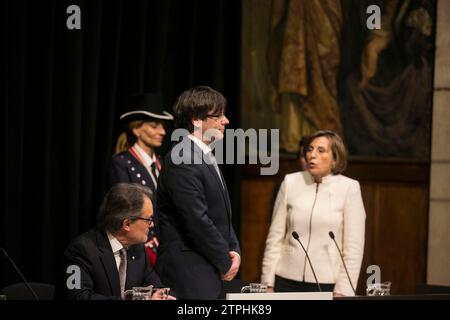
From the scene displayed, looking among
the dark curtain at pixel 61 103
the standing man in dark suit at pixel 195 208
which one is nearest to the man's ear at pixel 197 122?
the standing man in dark suit at pixel 195 208

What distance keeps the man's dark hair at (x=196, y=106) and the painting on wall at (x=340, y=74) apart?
258 centimetres

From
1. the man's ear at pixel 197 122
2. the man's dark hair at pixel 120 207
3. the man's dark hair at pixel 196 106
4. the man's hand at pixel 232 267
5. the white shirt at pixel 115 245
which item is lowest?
the man's hand at pixel 232 267

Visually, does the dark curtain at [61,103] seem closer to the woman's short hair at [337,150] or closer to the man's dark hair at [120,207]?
the man's dark hair at [120,207]

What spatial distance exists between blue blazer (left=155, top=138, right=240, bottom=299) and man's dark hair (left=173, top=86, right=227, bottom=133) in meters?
0.11

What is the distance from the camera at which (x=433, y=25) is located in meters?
6.00

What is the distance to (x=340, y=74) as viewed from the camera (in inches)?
245

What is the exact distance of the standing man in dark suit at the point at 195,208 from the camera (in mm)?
3529

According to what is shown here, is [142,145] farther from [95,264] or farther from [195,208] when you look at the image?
[95,264]

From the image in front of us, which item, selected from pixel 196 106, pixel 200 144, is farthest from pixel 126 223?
pixel 196 106

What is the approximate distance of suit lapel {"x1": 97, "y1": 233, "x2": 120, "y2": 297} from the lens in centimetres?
323

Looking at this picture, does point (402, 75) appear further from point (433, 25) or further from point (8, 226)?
point (8, 226)

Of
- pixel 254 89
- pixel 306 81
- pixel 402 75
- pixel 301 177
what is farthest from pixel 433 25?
pixel 301 177

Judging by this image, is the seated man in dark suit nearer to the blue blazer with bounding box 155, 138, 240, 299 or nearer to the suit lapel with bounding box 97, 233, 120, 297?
the suit lapel with bounding box 97, 233, 120, 297
